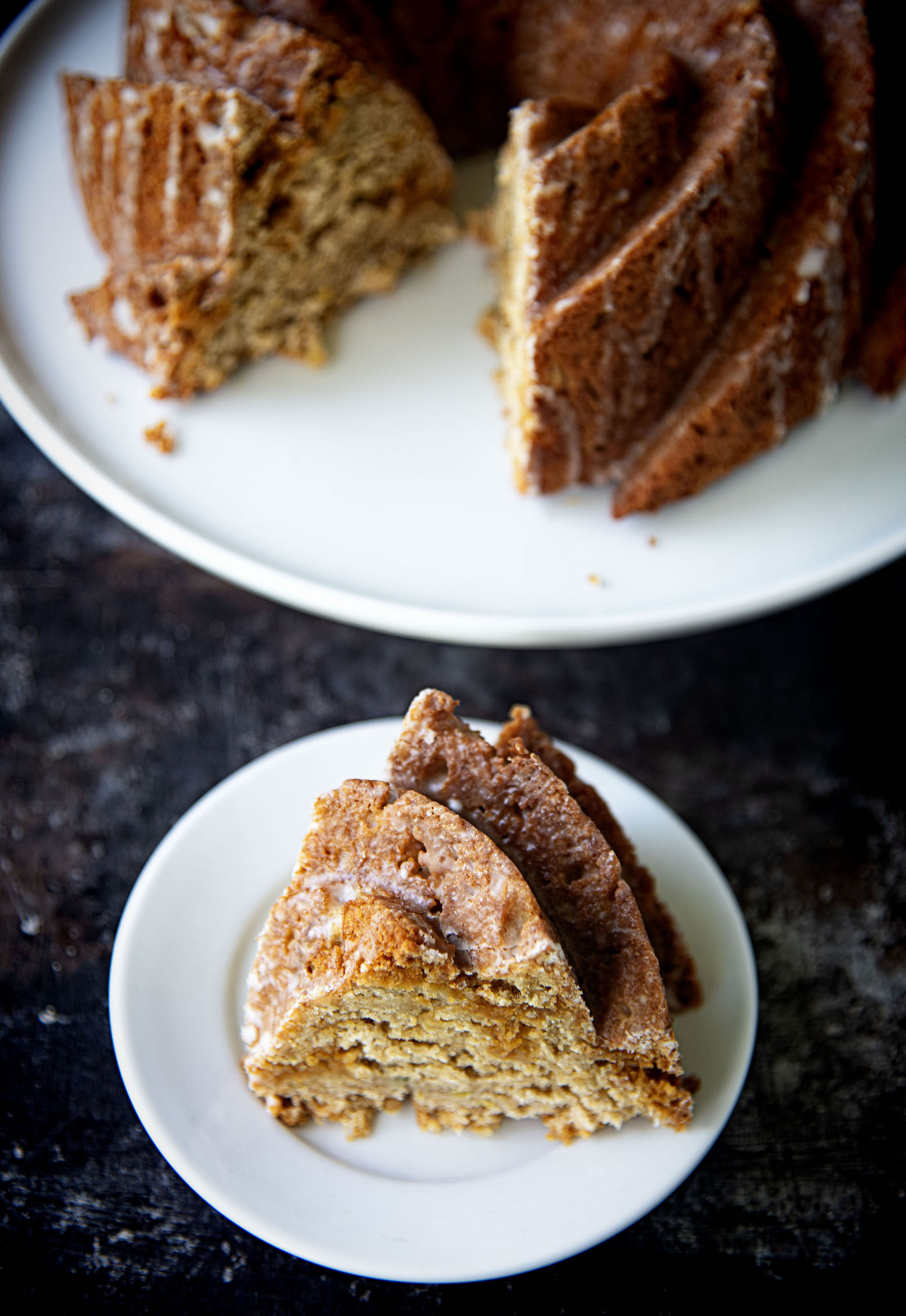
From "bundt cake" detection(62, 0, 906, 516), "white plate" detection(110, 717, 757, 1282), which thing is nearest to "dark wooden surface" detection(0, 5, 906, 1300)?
"white plate" detection(110, 717, 757, 1282)

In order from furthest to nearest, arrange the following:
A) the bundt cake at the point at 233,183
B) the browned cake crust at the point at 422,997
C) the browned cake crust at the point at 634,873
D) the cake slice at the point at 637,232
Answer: the bundt cake at the point at 233,183, the cake slice at the point at 637,232, the browned cake crust at the point at 634,873, the browned cake crust at the point at 422,997

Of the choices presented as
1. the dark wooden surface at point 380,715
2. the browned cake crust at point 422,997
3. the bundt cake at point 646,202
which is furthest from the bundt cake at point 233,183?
the browned cake crust at point 422,997

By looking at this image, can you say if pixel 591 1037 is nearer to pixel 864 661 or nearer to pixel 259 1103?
pixel 259 1103

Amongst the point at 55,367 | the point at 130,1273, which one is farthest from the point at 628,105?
the point at 130,1273

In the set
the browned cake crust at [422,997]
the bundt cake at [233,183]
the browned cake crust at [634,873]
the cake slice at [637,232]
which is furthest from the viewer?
the bundt cake at [233,183]

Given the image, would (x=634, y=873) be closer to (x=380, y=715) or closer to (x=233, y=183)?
(x=380, y=715)

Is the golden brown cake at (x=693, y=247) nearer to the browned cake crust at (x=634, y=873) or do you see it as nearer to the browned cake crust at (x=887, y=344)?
the browned cake crust at (x=887, y=344)

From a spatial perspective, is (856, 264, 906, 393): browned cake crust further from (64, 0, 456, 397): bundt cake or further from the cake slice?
(64, 0, 456, 397): bundt cake
